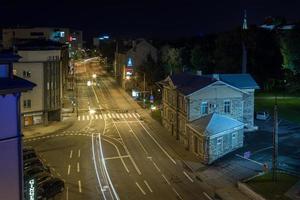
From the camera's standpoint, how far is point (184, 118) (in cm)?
5322

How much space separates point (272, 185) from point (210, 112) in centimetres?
1648

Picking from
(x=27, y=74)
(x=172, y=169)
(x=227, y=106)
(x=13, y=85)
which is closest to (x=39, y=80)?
(x=27, y=74)

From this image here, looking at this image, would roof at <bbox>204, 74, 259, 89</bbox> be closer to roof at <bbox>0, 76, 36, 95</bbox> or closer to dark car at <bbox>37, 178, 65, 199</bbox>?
dark car at <bbox>37, 178, 65, 199</bbox>

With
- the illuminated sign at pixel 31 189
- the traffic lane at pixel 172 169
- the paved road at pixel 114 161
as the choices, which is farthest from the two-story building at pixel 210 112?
the illuminated sign at pixel 31 189

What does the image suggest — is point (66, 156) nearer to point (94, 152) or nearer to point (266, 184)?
point (94, 152)

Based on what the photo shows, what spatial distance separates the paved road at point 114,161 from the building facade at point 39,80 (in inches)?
189

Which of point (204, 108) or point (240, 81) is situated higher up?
point (240, 81)

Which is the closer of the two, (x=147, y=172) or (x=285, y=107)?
(x=147, y=172)

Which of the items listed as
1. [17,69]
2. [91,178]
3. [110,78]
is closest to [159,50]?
[110,78]

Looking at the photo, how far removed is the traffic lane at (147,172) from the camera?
122 ft

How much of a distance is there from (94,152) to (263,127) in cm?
2196

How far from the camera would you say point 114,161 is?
153ft

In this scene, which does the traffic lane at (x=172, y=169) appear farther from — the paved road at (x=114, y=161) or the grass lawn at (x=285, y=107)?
the grass lawn at (x=285, y=107)

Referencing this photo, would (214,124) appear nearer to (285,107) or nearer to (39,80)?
(39,80)
